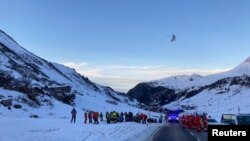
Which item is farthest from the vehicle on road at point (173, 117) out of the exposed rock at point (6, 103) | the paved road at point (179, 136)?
the paved road at point (179, 136)

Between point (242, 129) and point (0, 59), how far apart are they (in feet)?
436

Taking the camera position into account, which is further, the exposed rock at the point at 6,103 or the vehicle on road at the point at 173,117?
the vehicle on road at the point at 173,117

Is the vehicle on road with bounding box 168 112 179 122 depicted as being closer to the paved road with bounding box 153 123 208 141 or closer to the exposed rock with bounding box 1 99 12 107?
the exposed rock with bounding box 1 99 12 107

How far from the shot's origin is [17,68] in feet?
452

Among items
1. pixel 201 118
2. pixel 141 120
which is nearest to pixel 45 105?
pixel 141 120

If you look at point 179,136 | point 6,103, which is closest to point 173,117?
point 6,103

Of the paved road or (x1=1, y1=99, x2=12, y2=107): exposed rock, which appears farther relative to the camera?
(x1=1, y1=99, x2=12, y2=107): exposed rock

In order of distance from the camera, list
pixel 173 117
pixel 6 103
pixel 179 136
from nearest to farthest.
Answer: pixel 179 136 < pixel 6 103 < pixel 173 117

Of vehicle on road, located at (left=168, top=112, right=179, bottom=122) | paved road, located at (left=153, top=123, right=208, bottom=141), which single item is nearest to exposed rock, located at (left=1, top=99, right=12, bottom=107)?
paved road, located at (left=153, top=123, right=208, bottom=141)

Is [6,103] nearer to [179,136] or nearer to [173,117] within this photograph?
[179,136]

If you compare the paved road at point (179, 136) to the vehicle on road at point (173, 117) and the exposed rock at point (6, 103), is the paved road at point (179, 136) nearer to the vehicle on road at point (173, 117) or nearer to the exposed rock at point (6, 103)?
the exposed rock at point (6, 103)


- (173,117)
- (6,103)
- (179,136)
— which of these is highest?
(6,103)

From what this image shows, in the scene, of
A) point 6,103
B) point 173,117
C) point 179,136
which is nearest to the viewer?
point 179,136

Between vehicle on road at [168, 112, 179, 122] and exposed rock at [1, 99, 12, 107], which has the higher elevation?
exposed rock at [1, 99, 12, 107]
